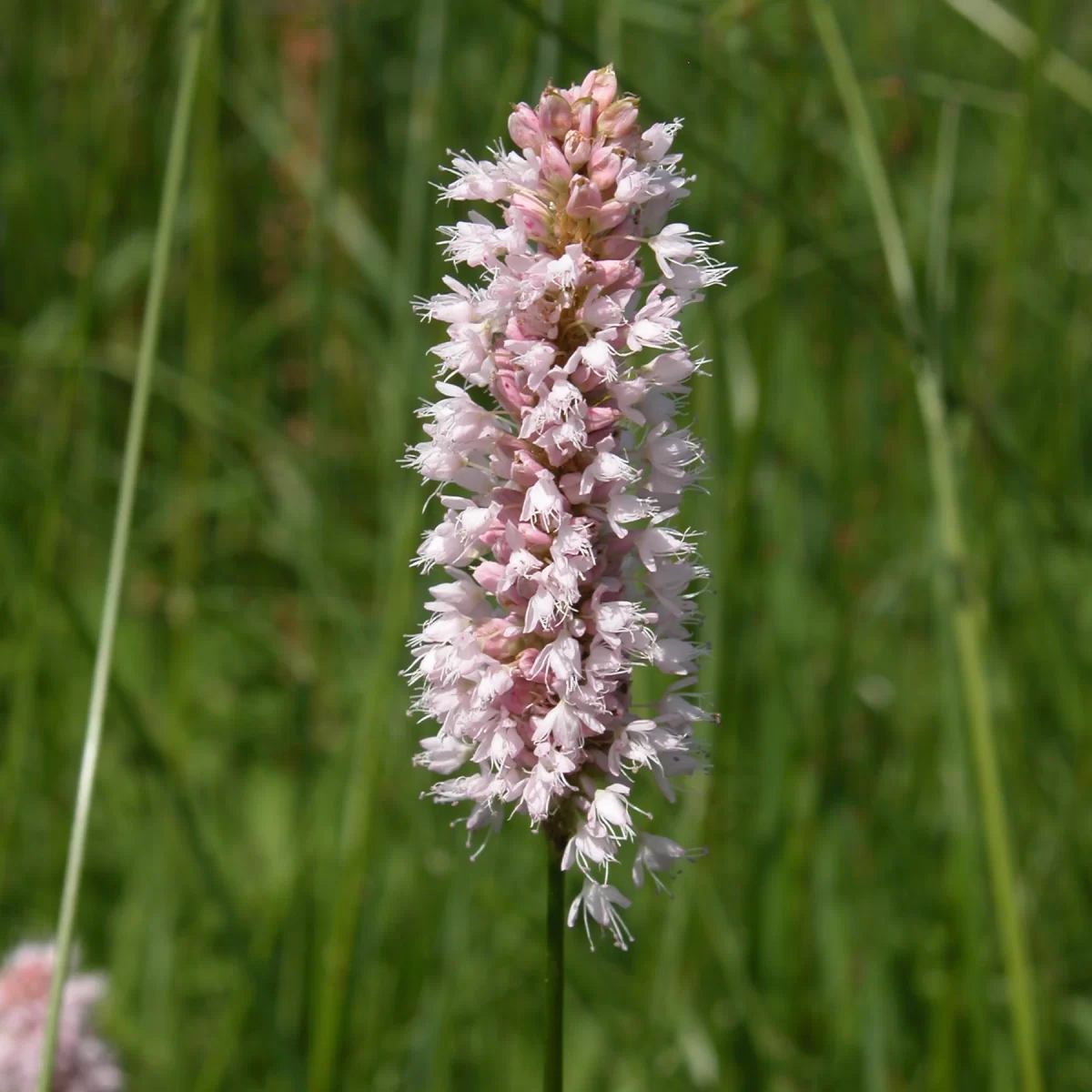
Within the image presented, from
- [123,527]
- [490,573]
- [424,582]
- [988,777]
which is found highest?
[424,582]

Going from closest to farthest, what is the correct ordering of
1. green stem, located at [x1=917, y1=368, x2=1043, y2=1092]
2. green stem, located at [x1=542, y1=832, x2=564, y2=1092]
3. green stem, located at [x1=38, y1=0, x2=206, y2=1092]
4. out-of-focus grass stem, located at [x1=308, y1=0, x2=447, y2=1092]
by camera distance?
green stem, located at [x1=542, y1=832, x2=564, y2=1092] → green stem, located at [x1=38, y1=0, x2=206, y2=1092] → green stem, located at [x1=917, y1=368, x2=1043, y2=1092] → out-of-focus grass stem, located at [x1=308, y1=0, x2=447, y2=1092]

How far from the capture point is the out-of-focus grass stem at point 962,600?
153 cm

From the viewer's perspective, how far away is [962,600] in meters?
1.70

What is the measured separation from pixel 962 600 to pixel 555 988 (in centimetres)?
87

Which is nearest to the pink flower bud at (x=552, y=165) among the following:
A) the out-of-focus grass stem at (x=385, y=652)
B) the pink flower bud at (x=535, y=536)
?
the pink flower bud at (x=535, y=536)

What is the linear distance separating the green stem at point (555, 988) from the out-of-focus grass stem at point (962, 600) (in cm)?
68

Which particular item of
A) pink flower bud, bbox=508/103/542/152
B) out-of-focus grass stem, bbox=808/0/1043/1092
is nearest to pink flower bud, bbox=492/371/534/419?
pink flower bud, bbox=508/103/542/152

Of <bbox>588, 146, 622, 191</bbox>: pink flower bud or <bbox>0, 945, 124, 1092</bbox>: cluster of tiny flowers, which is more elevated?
<bbox>588, 146, 622, 191</bbox>: pink flower bud

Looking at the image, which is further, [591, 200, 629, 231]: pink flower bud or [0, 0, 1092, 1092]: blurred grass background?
[0, 0, 1092, 1092]: blurred grass background

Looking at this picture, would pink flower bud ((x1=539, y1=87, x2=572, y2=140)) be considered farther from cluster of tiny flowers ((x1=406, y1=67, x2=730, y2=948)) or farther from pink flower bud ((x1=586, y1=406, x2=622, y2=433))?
pink flower bud ((x1=586, y1=406, x2=622, y2=433))

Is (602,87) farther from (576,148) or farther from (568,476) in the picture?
(568,476)

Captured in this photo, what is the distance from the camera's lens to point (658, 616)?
1.20m

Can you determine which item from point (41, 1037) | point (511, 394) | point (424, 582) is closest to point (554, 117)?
point (511, 394)

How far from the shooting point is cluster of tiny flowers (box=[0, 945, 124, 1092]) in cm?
224
